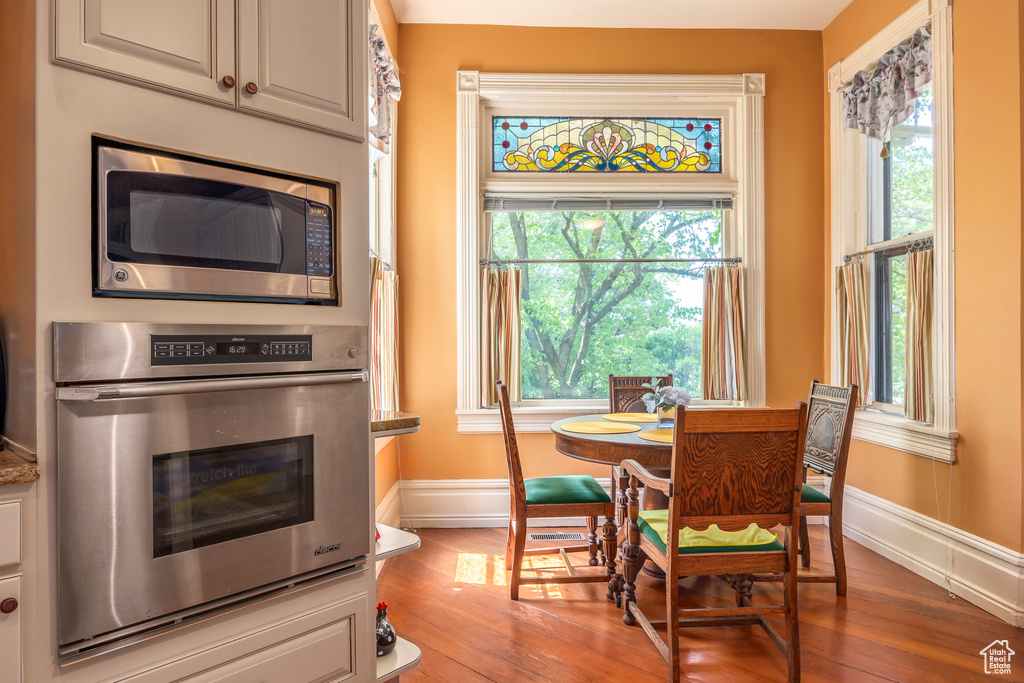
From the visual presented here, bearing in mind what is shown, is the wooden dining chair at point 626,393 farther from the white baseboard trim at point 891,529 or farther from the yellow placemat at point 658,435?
the yellow placemat at point 658,435

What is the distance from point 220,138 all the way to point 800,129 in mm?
3912

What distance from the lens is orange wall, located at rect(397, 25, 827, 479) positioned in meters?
3.91

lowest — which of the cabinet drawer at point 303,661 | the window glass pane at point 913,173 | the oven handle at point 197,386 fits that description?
the cabinet drawer at point 303,661

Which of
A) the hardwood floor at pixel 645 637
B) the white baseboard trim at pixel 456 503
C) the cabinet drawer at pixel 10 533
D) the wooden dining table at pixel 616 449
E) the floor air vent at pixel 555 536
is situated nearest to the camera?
the cabinet drawer at pixel 10 533

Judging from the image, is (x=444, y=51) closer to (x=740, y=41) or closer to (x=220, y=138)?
(x=740, y=41)

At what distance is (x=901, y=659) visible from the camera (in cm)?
218

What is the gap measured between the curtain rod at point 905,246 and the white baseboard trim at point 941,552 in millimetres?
1443

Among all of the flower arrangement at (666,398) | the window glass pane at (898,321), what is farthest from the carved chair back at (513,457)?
the window glass pane at (898,321)

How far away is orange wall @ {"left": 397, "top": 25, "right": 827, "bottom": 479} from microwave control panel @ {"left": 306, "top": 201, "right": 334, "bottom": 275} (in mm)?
2428

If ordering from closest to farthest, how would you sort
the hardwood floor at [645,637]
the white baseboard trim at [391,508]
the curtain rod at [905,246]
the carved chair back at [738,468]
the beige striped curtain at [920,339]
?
the carved chair back at [738,468] → the hardwood floor at [645,637] → the beige striped curtain at [920,339] → the curtain rod at [905,246] → the white baseboard trim at [391,508]

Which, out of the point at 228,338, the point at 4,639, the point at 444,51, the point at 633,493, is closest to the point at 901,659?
the point at 633,493

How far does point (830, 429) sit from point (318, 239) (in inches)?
104

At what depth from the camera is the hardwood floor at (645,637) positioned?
6.90 ft

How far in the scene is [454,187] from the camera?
12.9ft
